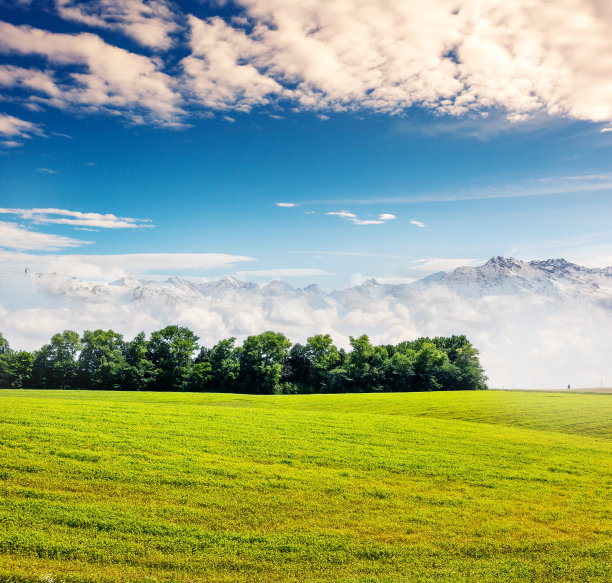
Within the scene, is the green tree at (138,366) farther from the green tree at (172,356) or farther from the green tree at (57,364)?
the green tree at (57,364)

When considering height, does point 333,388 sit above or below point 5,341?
below

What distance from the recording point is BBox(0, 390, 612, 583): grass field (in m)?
12.1

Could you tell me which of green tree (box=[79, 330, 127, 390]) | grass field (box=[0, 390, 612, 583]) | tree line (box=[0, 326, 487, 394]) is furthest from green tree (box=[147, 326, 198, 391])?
grass field (box=[0, 390, 612, 583])

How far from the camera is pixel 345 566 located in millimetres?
12266

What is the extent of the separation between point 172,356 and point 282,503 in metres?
75.9

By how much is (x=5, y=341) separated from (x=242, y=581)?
308 feet

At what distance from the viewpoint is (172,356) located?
86812mm

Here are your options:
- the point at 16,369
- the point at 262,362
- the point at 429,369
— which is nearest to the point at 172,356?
the point at 262,362

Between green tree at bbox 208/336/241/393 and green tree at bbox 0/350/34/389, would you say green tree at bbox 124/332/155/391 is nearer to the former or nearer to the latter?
green tree at bbox 208/336/241/393

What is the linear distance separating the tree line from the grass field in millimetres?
59142

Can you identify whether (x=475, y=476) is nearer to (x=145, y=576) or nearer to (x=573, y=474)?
(x=573, y=474)

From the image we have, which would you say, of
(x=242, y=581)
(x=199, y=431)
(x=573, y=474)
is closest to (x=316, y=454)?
(x=199, y=431)

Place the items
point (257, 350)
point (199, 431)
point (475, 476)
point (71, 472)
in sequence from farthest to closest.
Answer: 1. point (257, 350)
2. point (199, 431)
3. point (475, 476)
4. point (71, 472)

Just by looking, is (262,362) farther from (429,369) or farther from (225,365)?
(429,369)
